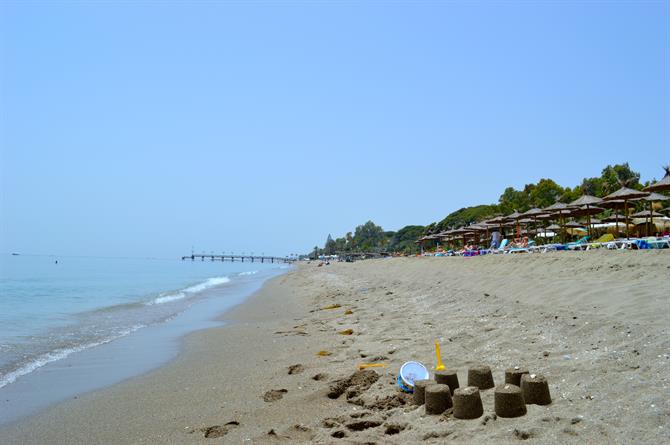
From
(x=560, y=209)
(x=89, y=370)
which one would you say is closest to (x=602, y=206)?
(x=560, y=209)

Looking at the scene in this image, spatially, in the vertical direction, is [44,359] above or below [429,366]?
below

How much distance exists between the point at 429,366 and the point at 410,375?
774mm

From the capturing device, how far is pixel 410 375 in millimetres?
4746

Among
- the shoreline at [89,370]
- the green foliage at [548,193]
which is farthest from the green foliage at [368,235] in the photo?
the shoreline at [89,370]

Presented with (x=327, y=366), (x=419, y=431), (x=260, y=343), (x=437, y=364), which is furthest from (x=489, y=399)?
(x=260, y=343)

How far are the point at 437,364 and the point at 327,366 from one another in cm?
153

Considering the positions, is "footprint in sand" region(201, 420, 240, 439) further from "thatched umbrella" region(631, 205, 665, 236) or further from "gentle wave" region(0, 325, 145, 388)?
"thatched umbrella" region(631, 205, 665, 236)

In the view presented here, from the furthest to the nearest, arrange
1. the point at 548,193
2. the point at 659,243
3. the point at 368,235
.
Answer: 1. the point at 368,235
2. the point at 548,193
3. the point at 659,243

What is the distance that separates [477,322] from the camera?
6.97 m

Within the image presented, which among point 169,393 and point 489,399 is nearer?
point 489,399

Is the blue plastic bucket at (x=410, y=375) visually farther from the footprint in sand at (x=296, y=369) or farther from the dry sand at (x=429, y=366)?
the footprint in sand at (x=296, y=369)

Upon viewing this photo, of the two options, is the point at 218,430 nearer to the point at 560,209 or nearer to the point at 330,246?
the point at 560,209

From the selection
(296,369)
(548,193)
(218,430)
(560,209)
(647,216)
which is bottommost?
(218,430)

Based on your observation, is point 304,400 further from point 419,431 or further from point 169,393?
point 169,393
